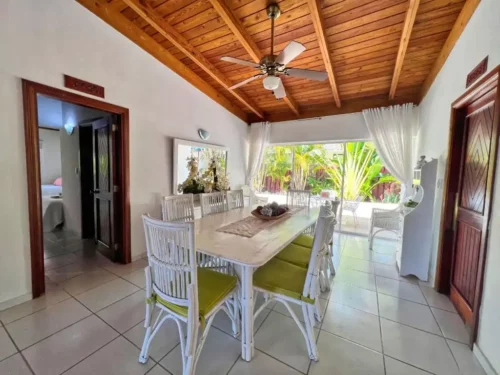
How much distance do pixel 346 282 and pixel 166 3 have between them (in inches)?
142

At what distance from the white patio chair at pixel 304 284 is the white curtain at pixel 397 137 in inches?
112

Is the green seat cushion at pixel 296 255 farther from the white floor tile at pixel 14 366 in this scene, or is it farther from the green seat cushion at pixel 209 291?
the white floor tile at pixel 14 366

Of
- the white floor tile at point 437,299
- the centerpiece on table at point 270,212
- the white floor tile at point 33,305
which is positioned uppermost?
the centerpiece on table at point 270,212

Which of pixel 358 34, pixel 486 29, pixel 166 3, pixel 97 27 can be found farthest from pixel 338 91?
pixel 97 27

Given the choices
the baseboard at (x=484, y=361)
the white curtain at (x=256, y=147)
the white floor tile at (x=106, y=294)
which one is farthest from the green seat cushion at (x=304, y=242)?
the white curtain at (x=256, y=147)

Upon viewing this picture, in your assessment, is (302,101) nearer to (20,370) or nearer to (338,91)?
(338,91)

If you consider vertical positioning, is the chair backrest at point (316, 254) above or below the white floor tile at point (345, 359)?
above

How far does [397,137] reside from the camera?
12.1ft

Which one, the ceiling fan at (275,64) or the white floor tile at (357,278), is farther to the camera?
the white floor tile at (357,278)

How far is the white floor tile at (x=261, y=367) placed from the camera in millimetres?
1371

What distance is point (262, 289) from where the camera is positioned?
157 centimetres

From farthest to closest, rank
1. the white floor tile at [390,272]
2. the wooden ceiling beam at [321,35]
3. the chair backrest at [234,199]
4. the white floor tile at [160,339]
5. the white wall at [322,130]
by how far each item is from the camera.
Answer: the white wall at [322,130]
the chair backrest at [234,199]
the white floor tile at [390,272]
the wooden ceiling beam at [321,35]
the white floor tile at [160,339]

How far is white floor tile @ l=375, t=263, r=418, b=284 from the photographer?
8.51ft

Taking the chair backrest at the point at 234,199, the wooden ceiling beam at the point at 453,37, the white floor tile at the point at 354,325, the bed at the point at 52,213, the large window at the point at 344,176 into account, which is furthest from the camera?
the large window at the point at 344,176
